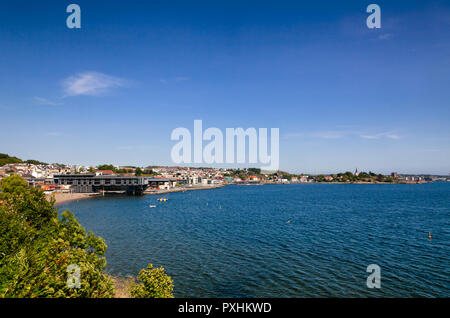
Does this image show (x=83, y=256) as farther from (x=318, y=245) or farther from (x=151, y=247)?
(x=318, y=245)

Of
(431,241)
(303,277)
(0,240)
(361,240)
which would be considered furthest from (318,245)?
(0,240)

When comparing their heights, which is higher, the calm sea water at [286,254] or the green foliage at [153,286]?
the green foliage at [153,286]

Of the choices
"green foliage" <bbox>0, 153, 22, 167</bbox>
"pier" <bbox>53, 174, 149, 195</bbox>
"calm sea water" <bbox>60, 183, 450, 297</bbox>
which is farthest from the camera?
"green foliage" <bbox>0, 153, 22, 167</bbox>

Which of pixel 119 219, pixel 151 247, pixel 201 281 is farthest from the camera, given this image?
pixel 119 219

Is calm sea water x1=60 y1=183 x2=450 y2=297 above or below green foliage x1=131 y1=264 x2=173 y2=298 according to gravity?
below

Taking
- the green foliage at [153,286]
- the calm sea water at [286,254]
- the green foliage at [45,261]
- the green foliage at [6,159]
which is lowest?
the calm sea water at [286,254]

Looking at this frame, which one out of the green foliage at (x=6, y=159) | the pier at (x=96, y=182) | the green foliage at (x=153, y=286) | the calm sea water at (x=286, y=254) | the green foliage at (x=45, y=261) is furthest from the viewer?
the green foliage at (x=6, y=159)

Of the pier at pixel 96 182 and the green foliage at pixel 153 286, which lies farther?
the pier at pixel 96 182

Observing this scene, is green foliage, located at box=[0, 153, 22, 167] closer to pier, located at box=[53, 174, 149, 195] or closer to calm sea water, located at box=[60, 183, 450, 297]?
pier, located at box=[53, 174, 149, 195]

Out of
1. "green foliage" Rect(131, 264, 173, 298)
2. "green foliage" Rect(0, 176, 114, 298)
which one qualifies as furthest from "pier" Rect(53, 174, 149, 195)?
"green foliage" Rect(131, 264, 173, 298)

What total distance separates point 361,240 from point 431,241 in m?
8.10

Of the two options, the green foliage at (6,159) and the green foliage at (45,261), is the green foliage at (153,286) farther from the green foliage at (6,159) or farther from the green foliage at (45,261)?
the green foliage at (6,159)

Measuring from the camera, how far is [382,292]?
18.9 metres

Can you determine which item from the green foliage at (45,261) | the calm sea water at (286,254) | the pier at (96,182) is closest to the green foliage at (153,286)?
the green foliage at (45,261)
